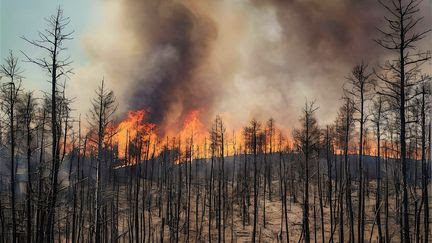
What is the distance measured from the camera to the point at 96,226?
774 inches

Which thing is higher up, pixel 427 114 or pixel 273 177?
pixel 427 114

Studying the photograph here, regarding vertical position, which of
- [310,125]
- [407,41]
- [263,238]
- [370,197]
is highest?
[407,41]

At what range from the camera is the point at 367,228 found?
40.7 meters

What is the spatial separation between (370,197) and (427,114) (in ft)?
98.3

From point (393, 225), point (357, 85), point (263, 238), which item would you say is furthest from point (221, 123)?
point (393, 225)

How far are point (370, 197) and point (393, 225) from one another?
35.1 ft

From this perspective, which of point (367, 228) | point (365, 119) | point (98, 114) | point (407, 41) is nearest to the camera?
point (407, 41)

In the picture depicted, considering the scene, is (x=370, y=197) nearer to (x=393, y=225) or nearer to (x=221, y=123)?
(x=393, y=225)

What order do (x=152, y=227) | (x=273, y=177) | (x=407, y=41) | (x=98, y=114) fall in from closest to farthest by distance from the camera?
(x=407, y=41), (x=98, y=114), (x=152, y=227), (x=273, y=177)

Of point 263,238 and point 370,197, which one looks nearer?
point 263,238

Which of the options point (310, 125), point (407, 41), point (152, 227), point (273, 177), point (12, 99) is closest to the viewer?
point (407, 41)

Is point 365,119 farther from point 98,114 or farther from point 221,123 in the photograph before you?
point 221,123

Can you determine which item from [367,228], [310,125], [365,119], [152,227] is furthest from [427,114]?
[152,227]

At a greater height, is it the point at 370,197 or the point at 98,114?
the point at 98,114
